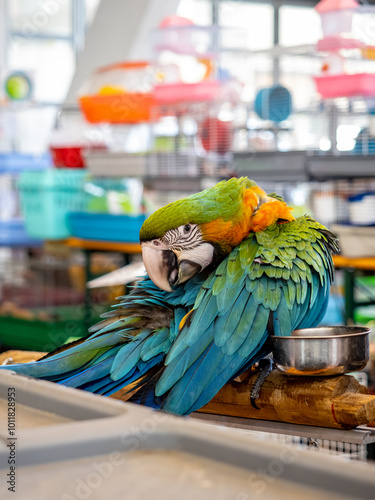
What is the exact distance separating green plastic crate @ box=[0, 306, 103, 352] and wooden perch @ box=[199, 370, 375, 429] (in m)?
2.15

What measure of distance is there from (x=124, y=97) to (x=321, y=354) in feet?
6.86

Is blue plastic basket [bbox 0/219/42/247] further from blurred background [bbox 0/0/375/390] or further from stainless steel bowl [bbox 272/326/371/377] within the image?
stainless steel bowl [bbox 272/326/371/377]

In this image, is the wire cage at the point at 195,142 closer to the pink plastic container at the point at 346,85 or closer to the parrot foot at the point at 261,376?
the pink plastic container at the point at 346,85

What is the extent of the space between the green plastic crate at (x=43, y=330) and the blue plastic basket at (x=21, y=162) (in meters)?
0.76

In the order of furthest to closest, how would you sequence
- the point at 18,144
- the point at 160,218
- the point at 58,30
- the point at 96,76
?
the point at 58,30, the point at 18,144, the point at 96,76, the point at 160,218

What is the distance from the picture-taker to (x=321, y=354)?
3.01 ft

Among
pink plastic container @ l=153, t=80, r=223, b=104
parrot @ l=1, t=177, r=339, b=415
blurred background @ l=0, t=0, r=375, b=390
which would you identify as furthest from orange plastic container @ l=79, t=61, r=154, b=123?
parrot @ l=1, t=177, r=339, b=415

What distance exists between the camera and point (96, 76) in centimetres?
321

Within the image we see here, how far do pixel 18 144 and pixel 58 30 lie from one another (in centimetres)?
265

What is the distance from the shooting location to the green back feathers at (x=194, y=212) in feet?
3.74

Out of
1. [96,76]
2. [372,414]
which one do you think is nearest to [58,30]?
[96,76]

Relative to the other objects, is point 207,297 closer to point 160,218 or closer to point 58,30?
point 160,218

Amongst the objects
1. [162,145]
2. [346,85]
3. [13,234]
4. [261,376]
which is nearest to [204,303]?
[261,376]

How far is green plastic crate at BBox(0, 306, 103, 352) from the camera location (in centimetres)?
322
